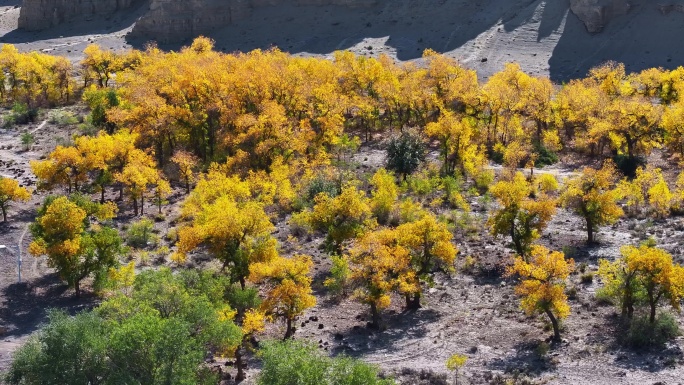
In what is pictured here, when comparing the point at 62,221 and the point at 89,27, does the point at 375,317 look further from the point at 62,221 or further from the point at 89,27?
the point at 89,27

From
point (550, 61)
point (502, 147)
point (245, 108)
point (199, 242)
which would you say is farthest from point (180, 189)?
point (550, 61)

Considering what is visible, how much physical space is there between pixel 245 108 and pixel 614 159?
31.3 metres

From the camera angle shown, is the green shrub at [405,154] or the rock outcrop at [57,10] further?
the rock outcrop at [57,10]

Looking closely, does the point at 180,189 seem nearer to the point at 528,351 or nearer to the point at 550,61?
the point at 528,351

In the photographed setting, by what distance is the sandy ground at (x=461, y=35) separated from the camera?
324ft

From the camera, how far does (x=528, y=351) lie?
44688 millimetres

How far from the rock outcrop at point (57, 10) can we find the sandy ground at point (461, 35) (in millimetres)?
3896

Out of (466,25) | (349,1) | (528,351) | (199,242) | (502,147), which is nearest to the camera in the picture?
(528,351)

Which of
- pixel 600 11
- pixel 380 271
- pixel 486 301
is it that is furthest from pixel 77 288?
pixel 600 11

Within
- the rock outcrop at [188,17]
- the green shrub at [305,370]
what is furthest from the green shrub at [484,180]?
the rock outcrop at [188,17]

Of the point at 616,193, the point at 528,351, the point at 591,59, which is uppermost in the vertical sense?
the point at 591,59

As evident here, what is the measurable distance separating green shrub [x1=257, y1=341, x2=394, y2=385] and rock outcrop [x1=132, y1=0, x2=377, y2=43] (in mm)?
88703

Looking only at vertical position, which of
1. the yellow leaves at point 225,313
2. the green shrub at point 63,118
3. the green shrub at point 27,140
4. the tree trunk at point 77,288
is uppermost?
the green shrub at point 63,118

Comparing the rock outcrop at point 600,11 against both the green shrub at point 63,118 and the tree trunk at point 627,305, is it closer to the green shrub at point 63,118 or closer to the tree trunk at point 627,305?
the green shrub at point 63,118
